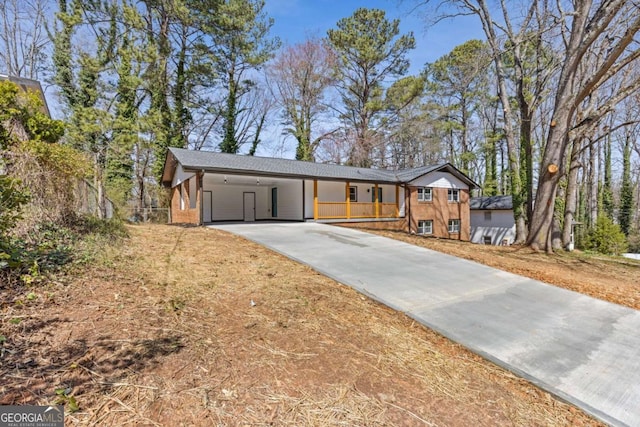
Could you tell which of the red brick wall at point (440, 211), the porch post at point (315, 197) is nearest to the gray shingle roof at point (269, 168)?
the porch post at point (315, 197)

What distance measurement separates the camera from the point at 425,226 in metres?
19.7

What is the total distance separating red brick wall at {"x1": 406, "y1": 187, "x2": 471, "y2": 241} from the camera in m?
18.9

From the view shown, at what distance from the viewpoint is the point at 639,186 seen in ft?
94.4

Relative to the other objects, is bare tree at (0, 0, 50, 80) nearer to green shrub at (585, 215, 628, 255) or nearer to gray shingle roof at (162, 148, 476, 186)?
gray shingle roof at (162, 148, 476, 186)

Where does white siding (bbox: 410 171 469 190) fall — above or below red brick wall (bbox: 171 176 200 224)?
above

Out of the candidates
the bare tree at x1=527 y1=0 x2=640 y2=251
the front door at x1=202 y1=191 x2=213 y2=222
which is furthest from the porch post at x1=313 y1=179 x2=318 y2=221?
the bare tree at x1=527 y1=0 x2=640 y2=251

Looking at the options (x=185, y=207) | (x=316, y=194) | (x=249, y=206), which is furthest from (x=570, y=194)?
(x=185, y=207)

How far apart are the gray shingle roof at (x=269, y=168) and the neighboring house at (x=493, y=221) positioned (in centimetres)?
595

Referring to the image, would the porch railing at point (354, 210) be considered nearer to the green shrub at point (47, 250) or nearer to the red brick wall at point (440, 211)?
the red brick wall at point (440, 211)

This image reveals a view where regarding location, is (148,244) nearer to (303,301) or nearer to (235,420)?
(303,301)

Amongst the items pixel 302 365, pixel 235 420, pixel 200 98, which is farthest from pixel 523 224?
pixel 200 98

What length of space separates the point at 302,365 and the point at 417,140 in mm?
27016

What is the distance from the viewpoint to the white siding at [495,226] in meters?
23.0

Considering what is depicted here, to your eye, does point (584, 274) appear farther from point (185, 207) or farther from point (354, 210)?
point (185, 207)
